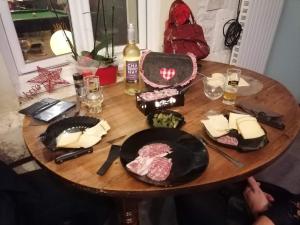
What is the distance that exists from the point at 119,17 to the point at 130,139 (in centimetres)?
111

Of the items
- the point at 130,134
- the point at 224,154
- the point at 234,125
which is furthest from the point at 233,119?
the point at 130,134

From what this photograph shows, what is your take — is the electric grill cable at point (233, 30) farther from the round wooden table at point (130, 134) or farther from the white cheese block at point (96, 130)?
the white cheese block at point (96, 130)

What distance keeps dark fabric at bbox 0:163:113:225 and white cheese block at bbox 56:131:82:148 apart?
0.15 metres

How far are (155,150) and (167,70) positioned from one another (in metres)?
0.50

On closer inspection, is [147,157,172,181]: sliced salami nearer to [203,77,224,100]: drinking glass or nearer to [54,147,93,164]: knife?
[54,147,93,164]: knife

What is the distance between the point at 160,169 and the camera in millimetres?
703

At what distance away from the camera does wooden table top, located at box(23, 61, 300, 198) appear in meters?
0.66

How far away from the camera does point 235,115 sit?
2.95ft

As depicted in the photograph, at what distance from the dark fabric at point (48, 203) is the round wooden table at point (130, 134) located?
15 centimetres

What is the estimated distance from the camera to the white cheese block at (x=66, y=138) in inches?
29.9

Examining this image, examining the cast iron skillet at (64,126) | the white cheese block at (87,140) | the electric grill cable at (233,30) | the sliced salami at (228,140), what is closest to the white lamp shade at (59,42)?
the cast iron skillet at (64,126)

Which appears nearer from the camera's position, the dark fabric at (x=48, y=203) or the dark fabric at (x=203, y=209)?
the dark fabric at (x=48, y=203)

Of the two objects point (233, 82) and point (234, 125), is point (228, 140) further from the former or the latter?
point (233, 82)

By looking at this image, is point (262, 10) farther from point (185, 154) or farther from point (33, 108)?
point (33, 108)
